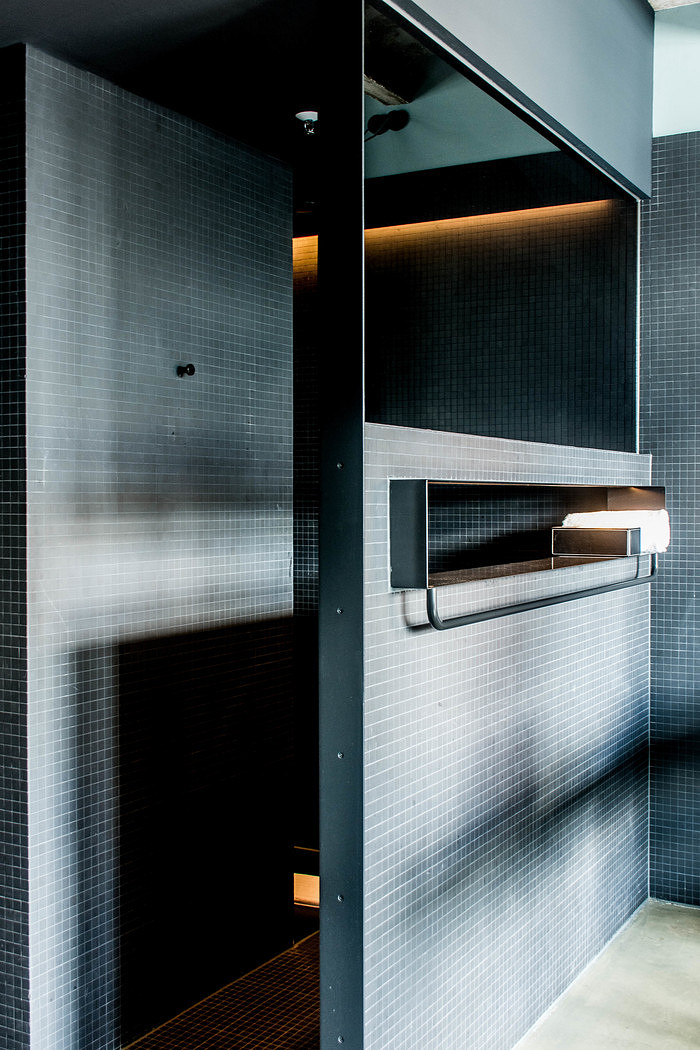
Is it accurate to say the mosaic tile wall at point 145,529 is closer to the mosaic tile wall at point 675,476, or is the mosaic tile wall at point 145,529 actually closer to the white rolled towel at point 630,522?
the white rolled towel at point 630,522

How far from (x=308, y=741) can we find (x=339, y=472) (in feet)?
6.71

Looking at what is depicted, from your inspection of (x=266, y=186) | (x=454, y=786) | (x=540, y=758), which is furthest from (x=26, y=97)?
(x=540, y=758)

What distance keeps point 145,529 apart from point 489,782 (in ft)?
3.06

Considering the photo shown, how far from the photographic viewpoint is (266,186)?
261 centimetres

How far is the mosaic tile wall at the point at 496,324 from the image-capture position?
93.8 inches

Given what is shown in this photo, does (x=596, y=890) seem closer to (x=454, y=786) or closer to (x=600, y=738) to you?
(x=600, y=738)

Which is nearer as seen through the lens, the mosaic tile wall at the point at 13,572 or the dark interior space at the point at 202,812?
A: the mosaic tile wall at the point at 13,572

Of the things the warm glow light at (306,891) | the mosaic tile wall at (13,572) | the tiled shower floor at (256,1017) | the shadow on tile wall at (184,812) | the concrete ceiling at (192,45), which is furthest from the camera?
the warm glow light at (306,891)

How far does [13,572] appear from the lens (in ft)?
6.17

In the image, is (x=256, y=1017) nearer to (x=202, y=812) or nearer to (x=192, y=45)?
(x=202, y=812)

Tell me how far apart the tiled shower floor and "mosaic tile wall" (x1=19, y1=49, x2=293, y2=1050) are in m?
0.05

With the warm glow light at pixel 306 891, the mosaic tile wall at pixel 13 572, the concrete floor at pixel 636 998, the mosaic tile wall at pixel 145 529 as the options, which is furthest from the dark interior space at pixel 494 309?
the warm glow light at pixel 306 891

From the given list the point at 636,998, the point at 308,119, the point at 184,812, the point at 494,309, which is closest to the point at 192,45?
the point at 308,119

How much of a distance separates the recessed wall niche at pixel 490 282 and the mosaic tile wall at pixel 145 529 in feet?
1.34
